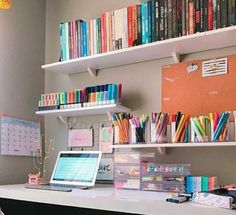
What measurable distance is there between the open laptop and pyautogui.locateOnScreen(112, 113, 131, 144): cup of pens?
6.6 inches

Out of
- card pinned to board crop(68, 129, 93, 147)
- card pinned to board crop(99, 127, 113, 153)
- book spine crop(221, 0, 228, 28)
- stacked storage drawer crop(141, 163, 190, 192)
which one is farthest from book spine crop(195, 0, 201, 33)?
card pinned to board crop(68, 129, 93, 147)

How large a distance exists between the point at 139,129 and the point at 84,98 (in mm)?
442

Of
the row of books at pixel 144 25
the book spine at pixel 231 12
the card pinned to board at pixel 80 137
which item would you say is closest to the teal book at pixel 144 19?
the row of books at pixel 144 25

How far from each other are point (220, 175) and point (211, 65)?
56cm

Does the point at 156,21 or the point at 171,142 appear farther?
the point at 156,21

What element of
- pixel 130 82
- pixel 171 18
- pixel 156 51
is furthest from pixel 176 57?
pixel 130 82

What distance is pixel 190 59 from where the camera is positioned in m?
1.93

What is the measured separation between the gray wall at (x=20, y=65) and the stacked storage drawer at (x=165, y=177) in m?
0.91

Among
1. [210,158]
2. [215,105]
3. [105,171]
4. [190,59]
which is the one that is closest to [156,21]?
[190,59]

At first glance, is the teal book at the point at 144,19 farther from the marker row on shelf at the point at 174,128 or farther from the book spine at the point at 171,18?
the marker row on shelf at the point at 174,128

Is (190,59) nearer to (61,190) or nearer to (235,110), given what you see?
(235,110)

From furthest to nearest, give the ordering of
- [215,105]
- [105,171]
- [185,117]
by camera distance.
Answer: [105,171], [215,105], [185,117]

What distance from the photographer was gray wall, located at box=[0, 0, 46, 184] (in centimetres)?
225

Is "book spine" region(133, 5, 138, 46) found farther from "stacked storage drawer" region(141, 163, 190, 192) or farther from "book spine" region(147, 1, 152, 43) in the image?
"stacked storage drawer" region(141, 163, 190, 192)
